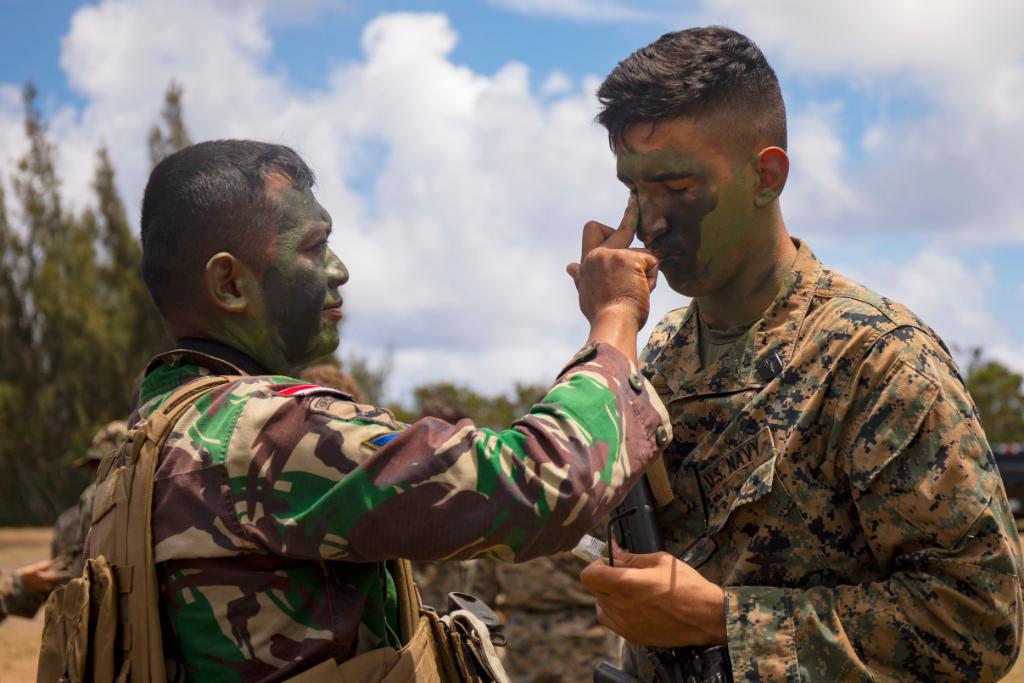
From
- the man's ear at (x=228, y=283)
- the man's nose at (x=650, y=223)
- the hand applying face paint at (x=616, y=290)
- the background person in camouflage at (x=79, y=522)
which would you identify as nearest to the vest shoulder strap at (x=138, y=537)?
the man's ear at (x=228, y=283)

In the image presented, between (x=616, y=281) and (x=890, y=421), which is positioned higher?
(x=616, y=281)

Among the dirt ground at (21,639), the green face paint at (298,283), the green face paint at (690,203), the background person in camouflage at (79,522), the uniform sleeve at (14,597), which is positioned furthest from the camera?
the dirt ground at (21,639)

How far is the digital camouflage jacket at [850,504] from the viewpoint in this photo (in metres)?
2.70

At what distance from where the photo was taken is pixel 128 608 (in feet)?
8.27

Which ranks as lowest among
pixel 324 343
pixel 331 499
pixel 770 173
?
pixel 331 499

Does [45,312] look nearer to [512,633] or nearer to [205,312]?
[512,633]

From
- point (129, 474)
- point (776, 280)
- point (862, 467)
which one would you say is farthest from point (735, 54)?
point (129, 474)

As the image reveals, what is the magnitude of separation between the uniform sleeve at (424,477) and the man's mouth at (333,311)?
19.0 inches

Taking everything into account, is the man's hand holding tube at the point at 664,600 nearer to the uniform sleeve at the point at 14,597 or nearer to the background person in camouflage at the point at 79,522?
the background person in camouflage at the point at 79,522

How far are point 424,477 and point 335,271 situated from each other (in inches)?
31.7

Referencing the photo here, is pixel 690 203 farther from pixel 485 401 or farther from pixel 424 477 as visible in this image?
pixel 485 401

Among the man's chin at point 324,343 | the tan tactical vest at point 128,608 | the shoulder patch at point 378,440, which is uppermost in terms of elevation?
the man's chin at point 324,343

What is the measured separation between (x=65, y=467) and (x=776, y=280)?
90.8 ft

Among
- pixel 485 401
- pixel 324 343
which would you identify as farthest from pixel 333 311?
pixel 485 401
